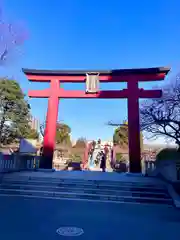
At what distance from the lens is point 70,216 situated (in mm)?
4914

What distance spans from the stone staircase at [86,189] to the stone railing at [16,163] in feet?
3.74

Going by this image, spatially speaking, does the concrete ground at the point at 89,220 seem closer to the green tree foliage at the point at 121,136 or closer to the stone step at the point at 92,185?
the stone step at the point at 92,185

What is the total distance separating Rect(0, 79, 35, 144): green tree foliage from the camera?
19.1 metres

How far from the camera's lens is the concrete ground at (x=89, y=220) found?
12.4ft

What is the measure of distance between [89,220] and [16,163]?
757 cm

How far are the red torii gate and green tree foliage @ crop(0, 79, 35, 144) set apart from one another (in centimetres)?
665

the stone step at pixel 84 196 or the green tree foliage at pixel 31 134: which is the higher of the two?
the green tree foliage at pixel 31 134

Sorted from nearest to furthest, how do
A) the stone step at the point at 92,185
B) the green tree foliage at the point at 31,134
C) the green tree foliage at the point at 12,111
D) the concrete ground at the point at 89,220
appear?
the concrete ground at the point at 89,220
the stone step at the point at 92,185
the green tree foliage at the point at 12,111
the green tree foliage at the point at 31,134

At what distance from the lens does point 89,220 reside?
4.65 metres

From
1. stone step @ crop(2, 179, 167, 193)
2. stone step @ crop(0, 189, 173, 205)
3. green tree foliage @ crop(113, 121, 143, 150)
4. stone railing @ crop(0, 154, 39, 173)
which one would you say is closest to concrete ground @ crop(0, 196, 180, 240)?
stone step @ crop(0, 189, 173, 205)

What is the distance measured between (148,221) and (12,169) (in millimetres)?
8039

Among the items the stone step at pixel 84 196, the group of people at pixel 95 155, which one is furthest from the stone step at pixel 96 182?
the group of people at pixel 95 155

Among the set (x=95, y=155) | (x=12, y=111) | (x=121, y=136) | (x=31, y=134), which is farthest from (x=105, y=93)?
(x=121, y=136)

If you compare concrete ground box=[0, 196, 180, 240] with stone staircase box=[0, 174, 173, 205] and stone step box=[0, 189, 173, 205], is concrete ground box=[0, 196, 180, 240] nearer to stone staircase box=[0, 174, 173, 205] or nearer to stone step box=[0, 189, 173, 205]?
stone step box=[0, 189, 173, 205]
